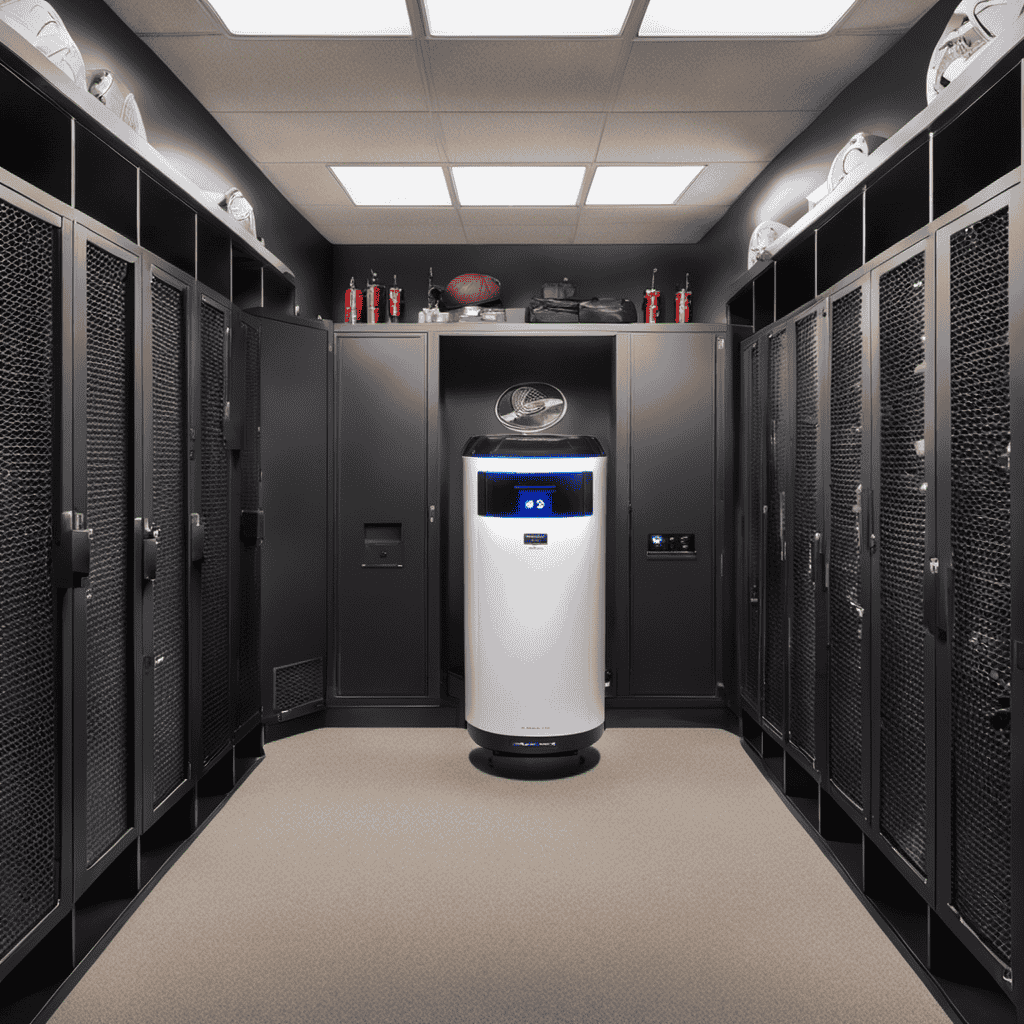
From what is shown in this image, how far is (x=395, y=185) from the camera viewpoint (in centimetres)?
419

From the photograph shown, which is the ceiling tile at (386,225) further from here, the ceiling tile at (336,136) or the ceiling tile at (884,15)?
the ceiling tile at (884,15)

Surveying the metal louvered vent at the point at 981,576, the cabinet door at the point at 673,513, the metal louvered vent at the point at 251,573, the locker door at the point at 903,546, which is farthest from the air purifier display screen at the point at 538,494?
the metal louvered vent at the point at 981,576

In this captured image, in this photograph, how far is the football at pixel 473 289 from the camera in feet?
15.6

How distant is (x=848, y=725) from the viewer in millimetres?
2668

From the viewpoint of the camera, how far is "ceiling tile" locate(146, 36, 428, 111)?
283 cm

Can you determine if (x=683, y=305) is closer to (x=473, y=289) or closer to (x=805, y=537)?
(x=473, y=289)

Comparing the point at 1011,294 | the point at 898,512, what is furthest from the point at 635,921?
the point at 1011,294

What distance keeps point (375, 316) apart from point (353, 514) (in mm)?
1333

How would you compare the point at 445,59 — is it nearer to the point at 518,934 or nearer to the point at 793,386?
the point at 793,386

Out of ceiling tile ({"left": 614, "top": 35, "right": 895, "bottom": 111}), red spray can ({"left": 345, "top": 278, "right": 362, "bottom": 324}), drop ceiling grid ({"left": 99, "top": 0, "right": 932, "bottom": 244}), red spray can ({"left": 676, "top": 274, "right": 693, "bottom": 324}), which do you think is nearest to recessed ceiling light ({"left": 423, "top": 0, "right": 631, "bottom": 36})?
drop ceiling grid ({"left": 99, "top": 0, "right": 932, "bottom": 244})

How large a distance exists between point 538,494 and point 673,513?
108 cm

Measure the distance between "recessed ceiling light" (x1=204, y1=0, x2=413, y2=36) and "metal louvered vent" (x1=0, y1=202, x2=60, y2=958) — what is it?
1.23m

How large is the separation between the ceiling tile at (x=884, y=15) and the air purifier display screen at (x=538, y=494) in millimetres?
1944

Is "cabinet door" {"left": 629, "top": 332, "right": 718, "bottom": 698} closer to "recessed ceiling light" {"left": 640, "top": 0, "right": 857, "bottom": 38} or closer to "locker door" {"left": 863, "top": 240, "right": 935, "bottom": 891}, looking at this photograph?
"recessed ceiling light" {"left": 640, "top": 0, "right": 857, "bottom": 38}
